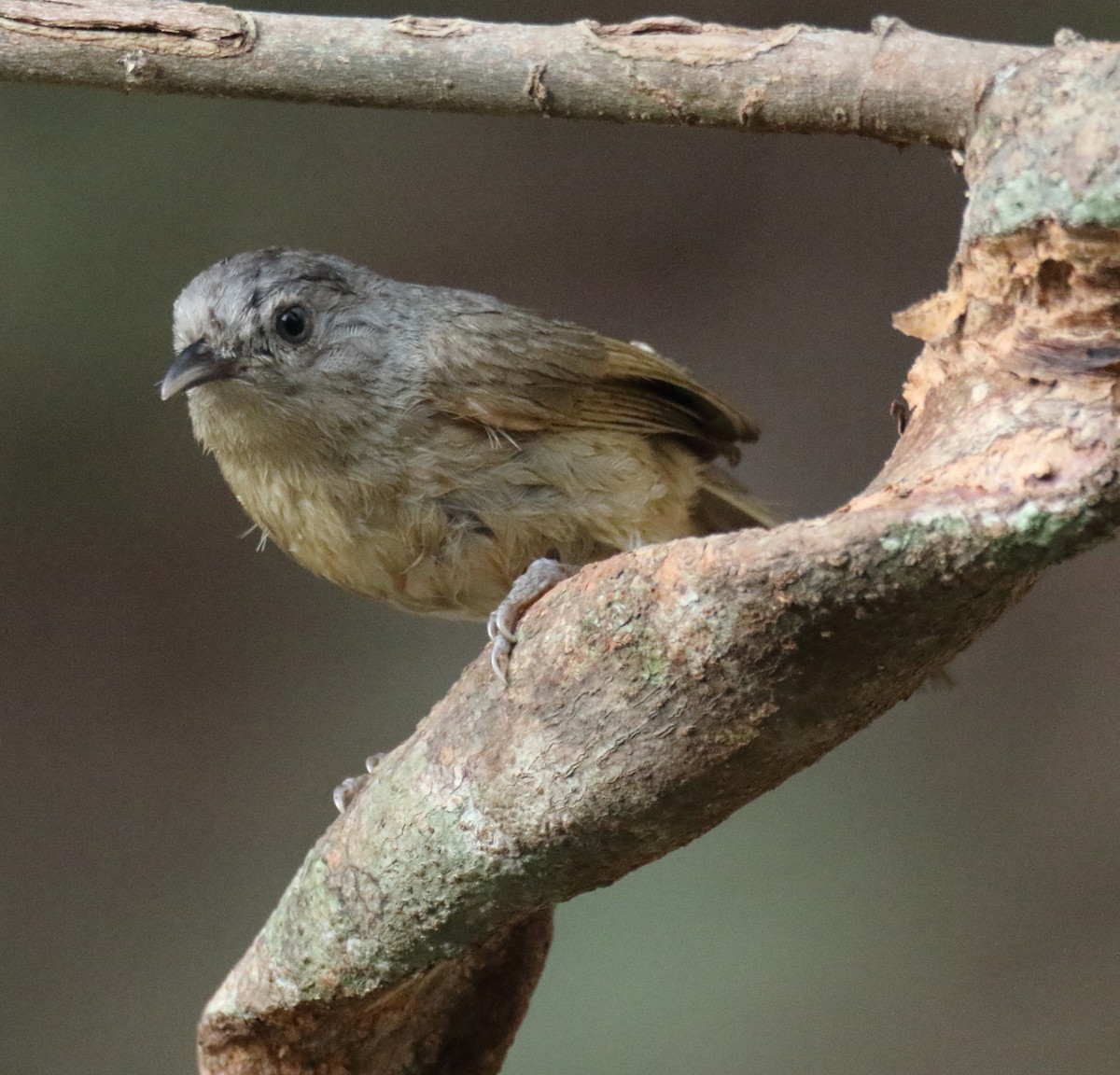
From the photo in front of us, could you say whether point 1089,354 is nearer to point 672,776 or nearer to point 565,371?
point 672,776

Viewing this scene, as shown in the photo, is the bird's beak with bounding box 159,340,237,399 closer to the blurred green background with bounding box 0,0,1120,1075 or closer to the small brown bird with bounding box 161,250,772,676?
the small brown bird with bounding box 161,250,772,676

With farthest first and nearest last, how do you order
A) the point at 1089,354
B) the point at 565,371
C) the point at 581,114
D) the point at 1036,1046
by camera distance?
the point at 1036,1046, the point at 565,371, the point at 581,114, the point at 1089,354

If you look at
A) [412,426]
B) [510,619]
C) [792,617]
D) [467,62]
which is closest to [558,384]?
[412,426]

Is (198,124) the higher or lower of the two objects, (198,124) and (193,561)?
the higher

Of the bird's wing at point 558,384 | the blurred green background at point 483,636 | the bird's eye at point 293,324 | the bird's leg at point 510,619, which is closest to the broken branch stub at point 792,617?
the bird's leg at point 510,619

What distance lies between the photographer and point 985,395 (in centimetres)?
189

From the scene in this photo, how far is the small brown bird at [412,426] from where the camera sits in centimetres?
323

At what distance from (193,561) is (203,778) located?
895 mm

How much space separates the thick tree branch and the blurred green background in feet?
A: 9.78

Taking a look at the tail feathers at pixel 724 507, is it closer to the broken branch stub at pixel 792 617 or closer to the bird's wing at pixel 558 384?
the bird's wing at pixel 558 384

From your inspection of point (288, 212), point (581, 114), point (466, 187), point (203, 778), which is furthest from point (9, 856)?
A: point (581, 114)

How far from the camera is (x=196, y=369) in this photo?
316cm

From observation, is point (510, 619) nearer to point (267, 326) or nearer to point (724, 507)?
point (267, 326)

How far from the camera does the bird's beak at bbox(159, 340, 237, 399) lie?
10.1ft
